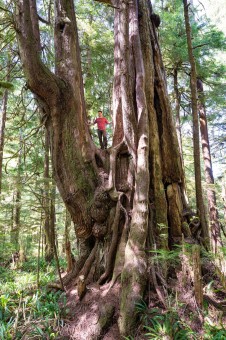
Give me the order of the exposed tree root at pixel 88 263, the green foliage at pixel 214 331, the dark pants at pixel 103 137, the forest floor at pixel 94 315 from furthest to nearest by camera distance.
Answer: the dark pants at pixel 103 137, the exposed tree root at pixel 88 263, the forest floor at pixel 94 315, the green foliage at pixel 214 331

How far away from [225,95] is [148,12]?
424cm

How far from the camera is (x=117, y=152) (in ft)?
15.4

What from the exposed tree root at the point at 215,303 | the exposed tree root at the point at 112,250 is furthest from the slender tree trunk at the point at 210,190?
the exposed tree root at the point at 112,250

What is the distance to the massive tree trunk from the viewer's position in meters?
3.99

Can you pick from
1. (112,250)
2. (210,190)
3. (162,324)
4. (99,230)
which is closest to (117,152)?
(99,230)

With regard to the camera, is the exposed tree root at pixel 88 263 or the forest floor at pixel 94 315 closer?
the forest floor at pixel 94 315

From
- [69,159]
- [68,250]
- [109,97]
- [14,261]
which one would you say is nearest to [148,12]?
[109,97]

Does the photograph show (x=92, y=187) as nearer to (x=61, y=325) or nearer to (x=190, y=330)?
(x=61, y=325)

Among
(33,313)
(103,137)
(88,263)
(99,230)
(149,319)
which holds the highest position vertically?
(103,137)

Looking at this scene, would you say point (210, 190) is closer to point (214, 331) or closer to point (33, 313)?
point (214, 331)

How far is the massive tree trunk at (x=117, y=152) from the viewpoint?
399cm

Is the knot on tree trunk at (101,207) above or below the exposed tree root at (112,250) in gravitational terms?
above

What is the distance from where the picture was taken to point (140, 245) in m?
3.45

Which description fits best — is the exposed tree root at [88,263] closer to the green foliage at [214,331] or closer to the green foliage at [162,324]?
the green foliage at [162,324]
